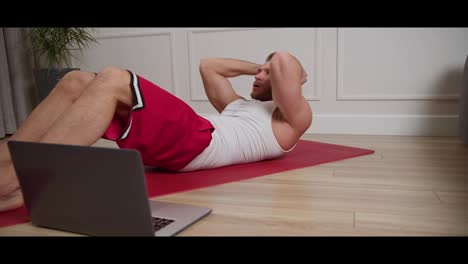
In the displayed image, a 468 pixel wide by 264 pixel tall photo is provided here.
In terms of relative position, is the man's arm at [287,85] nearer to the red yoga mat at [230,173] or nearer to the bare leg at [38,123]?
the red yoga mat at [230,173]

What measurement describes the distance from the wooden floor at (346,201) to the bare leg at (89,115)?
0.23 m

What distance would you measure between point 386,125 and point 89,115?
2.08m

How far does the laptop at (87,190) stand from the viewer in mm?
845

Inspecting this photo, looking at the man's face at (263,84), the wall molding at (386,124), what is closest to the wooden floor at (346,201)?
the man's face at (263,84)

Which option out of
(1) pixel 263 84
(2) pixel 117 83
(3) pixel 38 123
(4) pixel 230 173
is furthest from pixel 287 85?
(3) pixel 38 123

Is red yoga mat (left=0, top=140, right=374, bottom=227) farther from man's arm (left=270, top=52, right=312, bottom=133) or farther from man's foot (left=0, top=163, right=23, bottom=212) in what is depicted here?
man's arm (left=270, top=52, right=312, bottom=133)

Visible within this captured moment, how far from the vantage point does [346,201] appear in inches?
49.6

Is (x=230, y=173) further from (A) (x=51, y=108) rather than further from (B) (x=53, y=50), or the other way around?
(B) (x=53, y=50)

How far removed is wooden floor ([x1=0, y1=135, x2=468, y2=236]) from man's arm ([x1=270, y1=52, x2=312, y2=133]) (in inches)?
10.2

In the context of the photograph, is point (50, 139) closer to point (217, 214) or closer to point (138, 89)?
point (138, 89)

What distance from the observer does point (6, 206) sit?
1.12m

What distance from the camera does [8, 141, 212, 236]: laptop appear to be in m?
0.85

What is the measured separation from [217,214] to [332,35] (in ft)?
6.17
